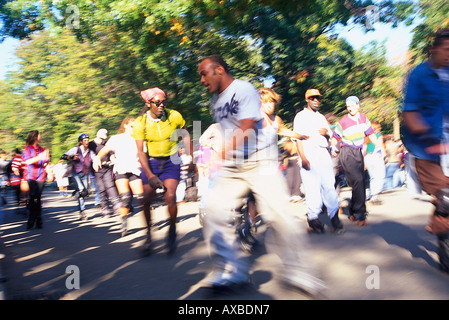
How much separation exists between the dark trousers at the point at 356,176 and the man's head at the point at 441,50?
3265 mm

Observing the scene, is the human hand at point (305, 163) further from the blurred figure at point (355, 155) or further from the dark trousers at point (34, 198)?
the dark trousers at point (34, 198)

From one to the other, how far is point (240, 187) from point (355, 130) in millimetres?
3844

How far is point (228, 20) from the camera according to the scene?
42.6ft

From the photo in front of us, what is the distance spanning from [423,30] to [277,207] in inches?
760

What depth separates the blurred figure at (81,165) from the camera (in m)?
10.8

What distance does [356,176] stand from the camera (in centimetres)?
734

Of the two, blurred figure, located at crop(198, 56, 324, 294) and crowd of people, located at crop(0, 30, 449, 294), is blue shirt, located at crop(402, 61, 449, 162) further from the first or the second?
blurred figure, located at crop(198, 56, 324, 294)

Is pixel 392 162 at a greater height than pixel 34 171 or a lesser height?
lesser

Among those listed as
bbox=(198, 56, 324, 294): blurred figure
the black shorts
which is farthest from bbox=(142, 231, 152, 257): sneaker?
the black shorts

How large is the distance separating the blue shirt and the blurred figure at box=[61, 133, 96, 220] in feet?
25.7

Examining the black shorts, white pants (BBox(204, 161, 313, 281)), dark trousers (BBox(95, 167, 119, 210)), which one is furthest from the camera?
dark trousers (BBox(95, 167, 119, 210))

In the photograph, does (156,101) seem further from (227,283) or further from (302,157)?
(227,283)

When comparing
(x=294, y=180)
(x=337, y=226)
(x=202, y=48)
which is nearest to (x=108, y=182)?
(x=294, y=180)

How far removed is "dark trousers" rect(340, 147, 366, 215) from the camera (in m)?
7.34
